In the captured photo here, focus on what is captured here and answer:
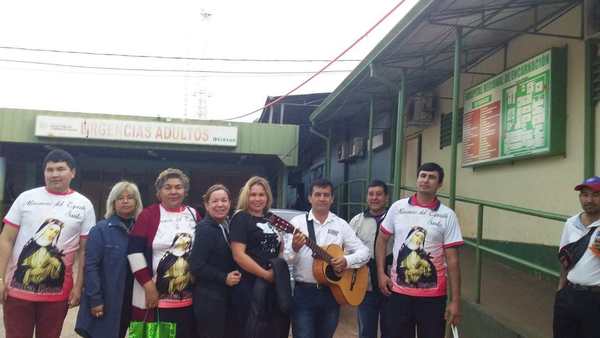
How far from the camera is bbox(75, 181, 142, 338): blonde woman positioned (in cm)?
368

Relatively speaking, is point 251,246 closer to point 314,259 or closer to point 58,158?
point 314,259

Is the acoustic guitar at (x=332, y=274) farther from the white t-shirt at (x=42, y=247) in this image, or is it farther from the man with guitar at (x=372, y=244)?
the white t-shirt at (x=42, y=247)

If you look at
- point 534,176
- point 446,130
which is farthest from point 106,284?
point 446,130

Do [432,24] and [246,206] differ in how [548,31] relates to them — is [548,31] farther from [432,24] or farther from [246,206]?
[246,206]

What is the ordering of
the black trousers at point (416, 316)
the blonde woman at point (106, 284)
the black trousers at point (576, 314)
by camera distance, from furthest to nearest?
the black trousers at point (416, 316), the blonde woman at point (106, 284), the black trousers at point (576, 314)

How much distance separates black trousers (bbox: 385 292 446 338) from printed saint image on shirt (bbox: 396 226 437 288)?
107mm

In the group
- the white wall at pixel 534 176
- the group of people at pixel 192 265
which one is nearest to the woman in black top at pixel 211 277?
the group of people at pixel 192 265

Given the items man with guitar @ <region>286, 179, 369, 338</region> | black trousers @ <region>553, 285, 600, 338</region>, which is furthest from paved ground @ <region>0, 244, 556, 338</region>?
man with guitar @ <region>286, 179, 369, 338</region>

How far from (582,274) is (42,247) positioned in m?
3.57

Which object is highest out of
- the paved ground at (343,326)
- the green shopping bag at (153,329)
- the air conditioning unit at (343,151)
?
the air conditioning unit at (343,151)

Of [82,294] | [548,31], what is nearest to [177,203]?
[82,294]

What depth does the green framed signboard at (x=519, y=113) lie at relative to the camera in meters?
A: 6.23

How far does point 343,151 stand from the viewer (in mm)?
14930

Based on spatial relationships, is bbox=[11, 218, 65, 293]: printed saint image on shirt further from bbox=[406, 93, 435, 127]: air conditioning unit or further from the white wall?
bbox=[406, 93, 435, 127]: air conditioning unit
